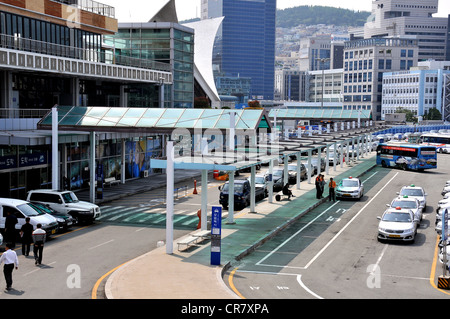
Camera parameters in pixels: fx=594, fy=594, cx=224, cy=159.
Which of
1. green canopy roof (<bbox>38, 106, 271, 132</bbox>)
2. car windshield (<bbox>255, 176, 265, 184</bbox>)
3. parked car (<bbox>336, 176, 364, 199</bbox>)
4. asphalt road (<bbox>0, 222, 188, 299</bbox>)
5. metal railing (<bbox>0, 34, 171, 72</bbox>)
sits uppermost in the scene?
metal railing (<bbox>0, 34, 171, 72</bbox>)

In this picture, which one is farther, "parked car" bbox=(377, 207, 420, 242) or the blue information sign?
"parked car" bbox=(377, 207, 420, 242)

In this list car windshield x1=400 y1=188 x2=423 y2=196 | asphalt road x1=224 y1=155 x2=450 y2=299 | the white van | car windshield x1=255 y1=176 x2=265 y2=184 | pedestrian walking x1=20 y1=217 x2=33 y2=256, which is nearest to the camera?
asphalt road x1=224 y1=155 x2=450 y2=299

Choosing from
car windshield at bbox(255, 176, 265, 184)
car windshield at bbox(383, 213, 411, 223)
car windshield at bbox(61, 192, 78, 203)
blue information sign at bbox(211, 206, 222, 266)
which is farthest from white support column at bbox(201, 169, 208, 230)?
car windshield at bbox(255, 176, 265, 184)

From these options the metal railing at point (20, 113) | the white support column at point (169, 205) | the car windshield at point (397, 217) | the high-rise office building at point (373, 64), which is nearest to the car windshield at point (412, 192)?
the car windshield at point (397, 217)

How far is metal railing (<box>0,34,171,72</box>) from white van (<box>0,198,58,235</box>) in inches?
591

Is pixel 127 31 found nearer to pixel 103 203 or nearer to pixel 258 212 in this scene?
pixel 103 203

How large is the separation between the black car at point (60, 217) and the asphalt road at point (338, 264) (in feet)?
29.9

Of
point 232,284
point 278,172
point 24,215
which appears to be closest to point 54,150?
point 24,215

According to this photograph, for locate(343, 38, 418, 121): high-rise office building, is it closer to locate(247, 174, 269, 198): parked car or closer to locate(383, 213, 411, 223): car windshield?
locate(247, 174, 269, 198): parked car

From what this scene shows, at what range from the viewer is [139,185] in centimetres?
4428

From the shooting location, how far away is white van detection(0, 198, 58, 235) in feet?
80.6

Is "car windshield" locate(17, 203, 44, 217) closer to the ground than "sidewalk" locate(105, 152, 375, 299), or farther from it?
farther from it

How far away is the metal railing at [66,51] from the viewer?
37.3 metres
